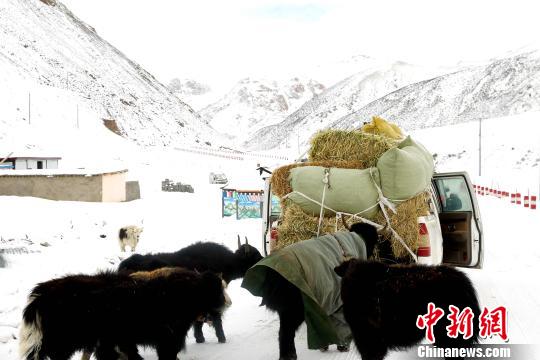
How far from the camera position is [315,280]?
519 cm

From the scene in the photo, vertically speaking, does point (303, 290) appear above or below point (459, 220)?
below

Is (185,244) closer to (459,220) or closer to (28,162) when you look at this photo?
(459,220)

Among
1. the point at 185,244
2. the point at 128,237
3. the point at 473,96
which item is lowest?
the point at 185,244

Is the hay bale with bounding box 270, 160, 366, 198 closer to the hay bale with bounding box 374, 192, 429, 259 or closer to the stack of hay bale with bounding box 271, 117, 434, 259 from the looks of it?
the stack of hay bale with bounding box 271, 117, 434, 259

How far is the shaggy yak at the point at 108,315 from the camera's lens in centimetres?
478

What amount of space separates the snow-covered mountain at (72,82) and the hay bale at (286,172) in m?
47.6

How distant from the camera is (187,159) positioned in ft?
188

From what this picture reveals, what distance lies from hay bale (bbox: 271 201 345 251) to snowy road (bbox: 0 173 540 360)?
3.78 ft

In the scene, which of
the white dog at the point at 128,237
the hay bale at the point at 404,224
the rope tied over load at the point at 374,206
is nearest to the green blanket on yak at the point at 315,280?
the rope tied over load at the point at 374,206

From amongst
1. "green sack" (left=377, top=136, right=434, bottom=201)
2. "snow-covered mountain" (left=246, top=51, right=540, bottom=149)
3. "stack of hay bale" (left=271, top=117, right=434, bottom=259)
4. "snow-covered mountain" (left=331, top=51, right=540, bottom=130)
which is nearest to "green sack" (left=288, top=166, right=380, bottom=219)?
"stack of hay bale" (left=271, top=117, right=434, bottom=259)

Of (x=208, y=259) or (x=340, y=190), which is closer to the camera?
(x=340, y=190)

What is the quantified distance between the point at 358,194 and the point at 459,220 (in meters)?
3.06

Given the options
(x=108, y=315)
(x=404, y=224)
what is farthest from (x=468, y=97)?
(x=108, y=315)

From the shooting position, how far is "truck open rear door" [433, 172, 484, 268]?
28.2ft
